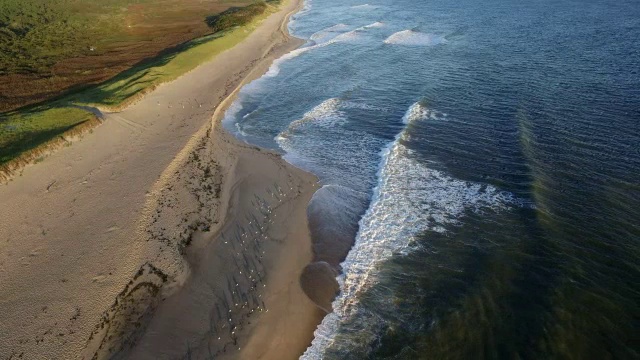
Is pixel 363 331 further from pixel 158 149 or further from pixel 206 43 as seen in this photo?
pixel 206 43

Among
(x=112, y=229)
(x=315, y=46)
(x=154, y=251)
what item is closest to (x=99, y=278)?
(x=154, y=251)

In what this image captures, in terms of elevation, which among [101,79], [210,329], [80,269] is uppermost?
[101,79]

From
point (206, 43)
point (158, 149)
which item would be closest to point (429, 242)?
point (158, 149)

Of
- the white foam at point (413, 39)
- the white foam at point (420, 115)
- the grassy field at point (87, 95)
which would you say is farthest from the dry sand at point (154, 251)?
the white foam at point (413, 39)

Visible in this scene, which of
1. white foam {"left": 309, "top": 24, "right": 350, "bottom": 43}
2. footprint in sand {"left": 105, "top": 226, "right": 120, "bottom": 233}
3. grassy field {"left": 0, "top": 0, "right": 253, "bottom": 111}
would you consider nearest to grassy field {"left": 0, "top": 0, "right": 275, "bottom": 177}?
grassy field {"left": 0, "top": 0, "right": 253, "bottom": 111}

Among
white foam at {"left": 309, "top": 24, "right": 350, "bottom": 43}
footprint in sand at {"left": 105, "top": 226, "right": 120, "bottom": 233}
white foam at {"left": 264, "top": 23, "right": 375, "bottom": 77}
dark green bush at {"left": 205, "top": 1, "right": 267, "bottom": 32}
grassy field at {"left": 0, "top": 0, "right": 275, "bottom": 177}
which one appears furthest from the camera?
dark green bush at {"left": 205, "top": 1, "right": 267, "bottom": 32}

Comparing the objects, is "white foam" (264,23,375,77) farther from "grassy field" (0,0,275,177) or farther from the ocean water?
"grassy field" (0,0,275,177)

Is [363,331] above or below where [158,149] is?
below

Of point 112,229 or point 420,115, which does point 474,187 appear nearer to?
point 420,115
